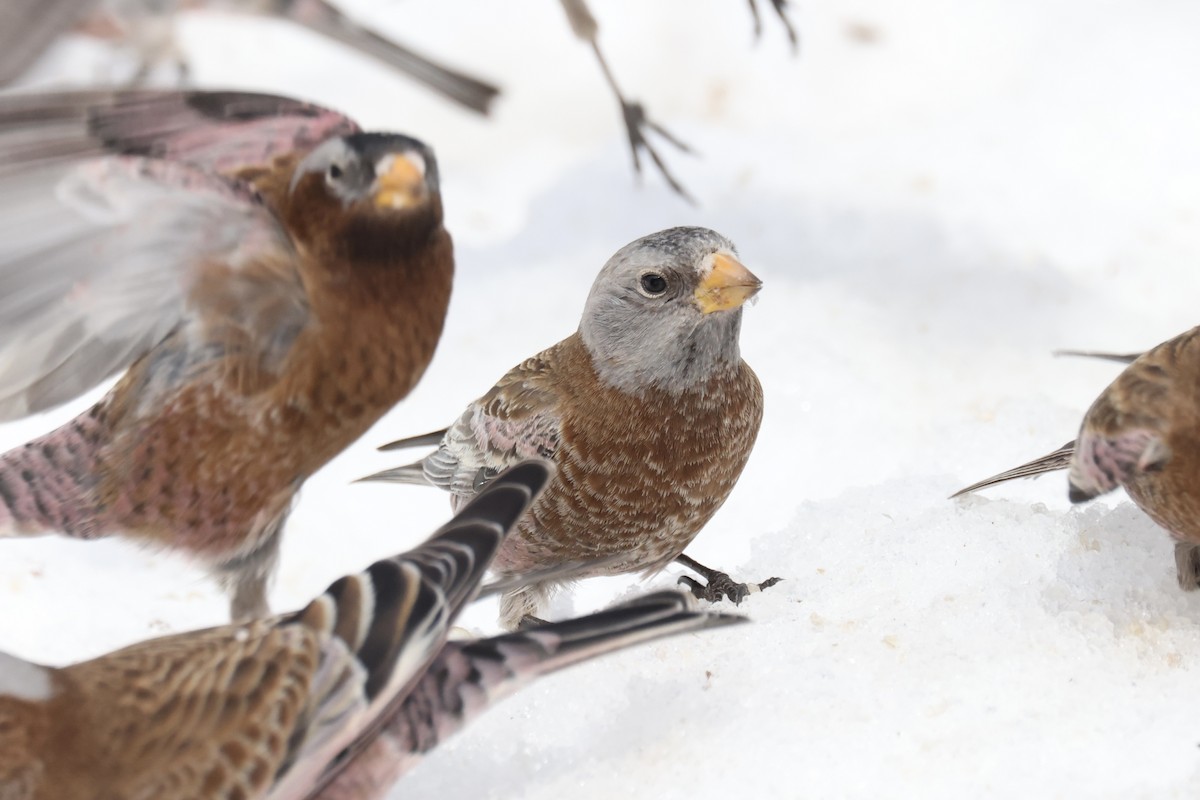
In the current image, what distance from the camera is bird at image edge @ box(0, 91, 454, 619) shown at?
56.4 inches

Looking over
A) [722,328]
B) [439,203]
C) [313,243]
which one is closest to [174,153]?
[313,243]

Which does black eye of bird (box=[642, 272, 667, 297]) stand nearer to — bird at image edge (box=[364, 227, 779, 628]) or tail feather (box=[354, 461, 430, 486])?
bird at image edge (box=[364, 227, 779, 628])

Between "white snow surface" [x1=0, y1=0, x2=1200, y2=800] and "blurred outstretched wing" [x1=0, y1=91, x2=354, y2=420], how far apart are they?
36cm

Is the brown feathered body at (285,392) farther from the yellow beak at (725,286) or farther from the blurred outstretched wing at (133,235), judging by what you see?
the yellow beak at (725,286)

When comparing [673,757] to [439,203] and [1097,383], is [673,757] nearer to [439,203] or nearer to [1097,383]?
[439,203]

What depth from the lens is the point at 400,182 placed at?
4.86ft

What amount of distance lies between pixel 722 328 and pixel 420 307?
0.42 meters

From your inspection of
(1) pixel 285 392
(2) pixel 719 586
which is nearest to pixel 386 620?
(1) pixel 285 392

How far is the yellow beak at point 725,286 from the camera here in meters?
1.66

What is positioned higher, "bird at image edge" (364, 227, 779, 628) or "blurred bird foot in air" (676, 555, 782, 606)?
"bird at image edge" (364, 227, 779, 628)

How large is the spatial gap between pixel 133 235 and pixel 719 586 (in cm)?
109

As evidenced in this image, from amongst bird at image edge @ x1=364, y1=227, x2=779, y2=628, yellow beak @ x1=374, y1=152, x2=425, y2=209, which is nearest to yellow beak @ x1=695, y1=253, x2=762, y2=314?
bird at image edge @ x1=364, y1=227, x2=779, y2=628

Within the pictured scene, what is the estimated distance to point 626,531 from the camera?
5.87ft

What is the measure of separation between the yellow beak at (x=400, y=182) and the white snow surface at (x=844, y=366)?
59 centimetres
